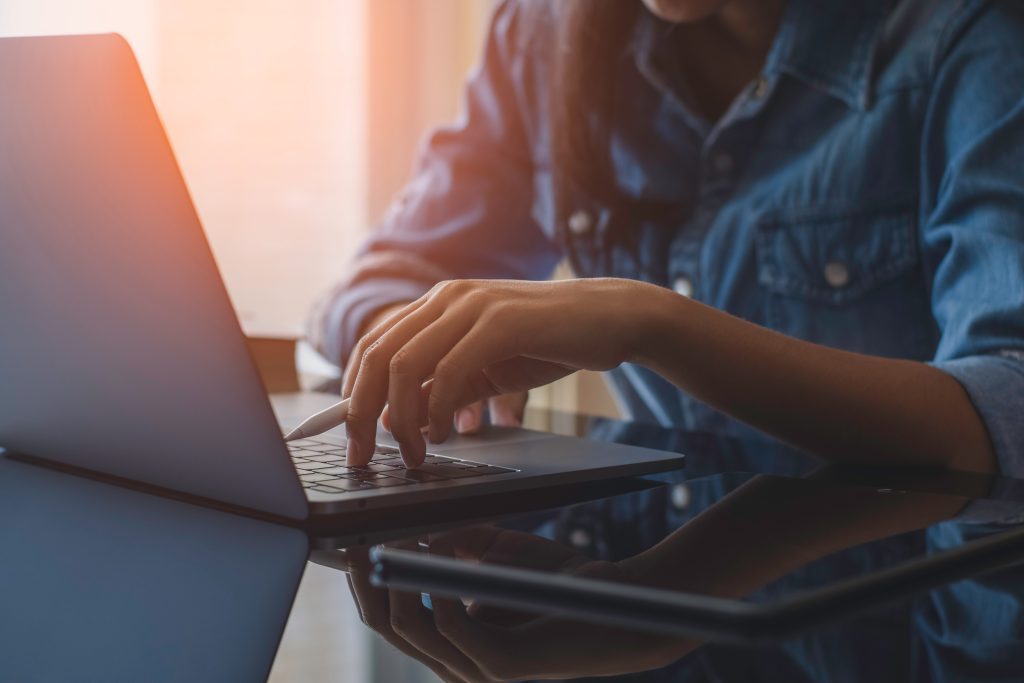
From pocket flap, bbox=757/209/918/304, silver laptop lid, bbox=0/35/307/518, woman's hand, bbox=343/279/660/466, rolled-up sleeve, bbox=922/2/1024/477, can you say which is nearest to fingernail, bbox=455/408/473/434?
woman's hand, bbox=343/279/660/466

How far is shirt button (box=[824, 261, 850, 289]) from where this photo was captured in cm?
98

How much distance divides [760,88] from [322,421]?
2.26ft

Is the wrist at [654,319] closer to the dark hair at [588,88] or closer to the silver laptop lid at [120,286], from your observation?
the silver laptop lid at [120,286]

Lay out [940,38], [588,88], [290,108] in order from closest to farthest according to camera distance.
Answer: [940,38], [588,88], [290,108]

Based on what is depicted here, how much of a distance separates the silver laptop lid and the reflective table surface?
41mm

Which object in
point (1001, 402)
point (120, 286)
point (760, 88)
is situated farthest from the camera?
point (760, 88)

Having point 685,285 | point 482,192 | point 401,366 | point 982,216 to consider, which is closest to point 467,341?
point 401,366

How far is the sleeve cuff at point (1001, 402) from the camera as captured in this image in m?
0.66

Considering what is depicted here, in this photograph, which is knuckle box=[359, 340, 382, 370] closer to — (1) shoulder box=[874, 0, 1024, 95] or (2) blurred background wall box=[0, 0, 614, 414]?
(1) shoulder box=[874, 0, 1024, 95]

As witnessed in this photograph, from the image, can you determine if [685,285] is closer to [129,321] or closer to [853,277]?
[853,277]

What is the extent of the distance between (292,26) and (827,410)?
174 centimetres

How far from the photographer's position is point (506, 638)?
30 centimetres

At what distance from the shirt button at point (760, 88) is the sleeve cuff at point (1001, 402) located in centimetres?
44

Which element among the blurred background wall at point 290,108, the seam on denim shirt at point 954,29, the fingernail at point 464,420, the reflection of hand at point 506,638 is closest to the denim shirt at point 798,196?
the seam on denim shirt at point 954,29
